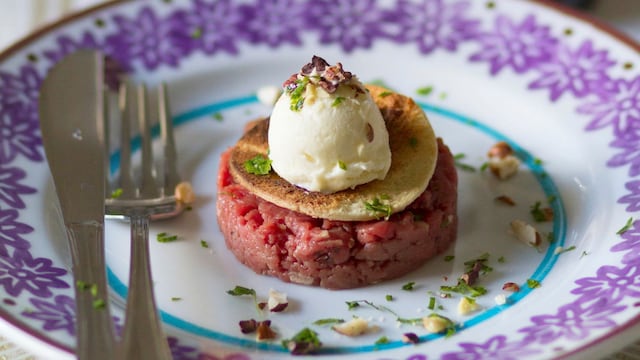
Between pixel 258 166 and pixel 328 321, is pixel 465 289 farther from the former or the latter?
pixel 258 166

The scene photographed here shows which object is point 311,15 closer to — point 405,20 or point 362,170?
point 405,20

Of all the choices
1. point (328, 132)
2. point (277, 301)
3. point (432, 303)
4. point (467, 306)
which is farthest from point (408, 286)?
point (328, 132)

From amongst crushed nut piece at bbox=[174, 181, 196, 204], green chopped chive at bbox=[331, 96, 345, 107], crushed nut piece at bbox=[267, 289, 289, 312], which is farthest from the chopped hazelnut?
crushed nut piece at bbox=[174, 181, 196, 204]

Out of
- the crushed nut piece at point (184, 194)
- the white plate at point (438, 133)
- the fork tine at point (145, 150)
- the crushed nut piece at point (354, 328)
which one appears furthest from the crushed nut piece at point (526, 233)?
the fork tine at point (145, 150)

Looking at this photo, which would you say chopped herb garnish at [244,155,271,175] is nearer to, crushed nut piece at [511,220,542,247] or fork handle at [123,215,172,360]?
fork handle at [123,215,172,360]

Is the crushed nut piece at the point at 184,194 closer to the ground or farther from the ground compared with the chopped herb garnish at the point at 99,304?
farther from the ground

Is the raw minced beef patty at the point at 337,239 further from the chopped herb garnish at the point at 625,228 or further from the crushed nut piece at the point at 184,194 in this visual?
the chopped herb garnish at the point at 625,228
